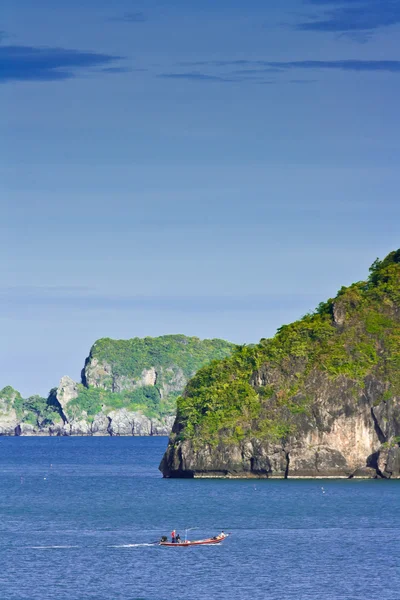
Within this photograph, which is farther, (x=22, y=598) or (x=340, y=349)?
(x=340, y=349)

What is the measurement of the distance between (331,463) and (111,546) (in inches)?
2509

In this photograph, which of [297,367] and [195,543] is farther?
[297,367]

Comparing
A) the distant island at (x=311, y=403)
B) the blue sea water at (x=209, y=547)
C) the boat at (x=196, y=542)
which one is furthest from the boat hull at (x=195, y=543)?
the distant island at (x=311, y=403)

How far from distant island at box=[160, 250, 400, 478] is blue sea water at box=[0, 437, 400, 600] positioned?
4248mm

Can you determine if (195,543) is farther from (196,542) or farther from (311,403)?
(311,403)

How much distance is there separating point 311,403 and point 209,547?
65.1m

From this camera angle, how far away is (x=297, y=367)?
174125 millimetres

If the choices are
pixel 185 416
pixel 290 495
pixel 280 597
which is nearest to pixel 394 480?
pixel 290 495

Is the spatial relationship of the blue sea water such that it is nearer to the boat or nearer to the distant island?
the boat

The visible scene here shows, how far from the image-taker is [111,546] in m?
106

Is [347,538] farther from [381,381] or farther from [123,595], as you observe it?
[381,381]

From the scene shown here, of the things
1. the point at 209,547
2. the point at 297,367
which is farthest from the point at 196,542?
the point at 297,367

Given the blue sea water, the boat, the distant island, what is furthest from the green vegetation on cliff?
the boat

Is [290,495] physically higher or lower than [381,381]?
lower
